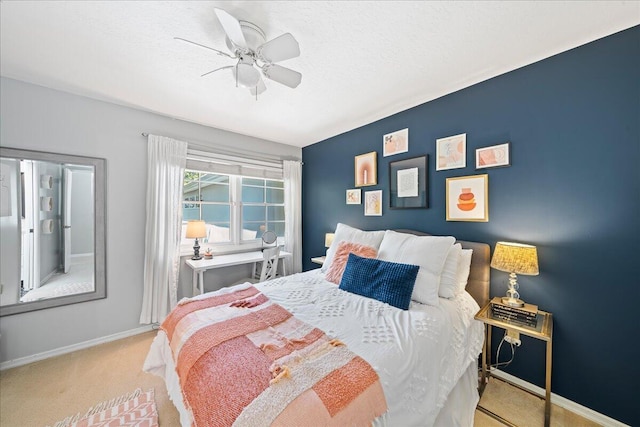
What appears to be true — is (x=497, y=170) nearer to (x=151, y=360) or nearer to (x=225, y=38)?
(x=225, y=38)

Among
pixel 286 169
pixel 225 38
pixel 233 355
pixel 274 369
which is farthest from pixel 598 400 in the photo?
pixel 286 169

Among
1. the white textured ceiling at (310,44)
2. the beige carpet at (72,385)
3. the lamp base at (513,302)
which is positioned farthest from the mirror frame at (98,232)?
the lamp base at (513,302)

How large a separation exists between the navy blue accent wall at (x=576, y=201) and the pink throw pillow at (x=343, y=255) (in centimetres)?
90

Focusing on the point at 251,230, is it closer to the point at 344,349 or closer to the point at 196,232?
the point at 196,232

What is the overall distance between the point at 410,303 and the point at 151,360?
74.5 inches

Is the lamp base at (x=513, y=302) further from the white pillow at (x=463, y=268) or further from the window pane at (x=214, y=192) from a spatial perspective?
the window pane at (x=214, y=192)

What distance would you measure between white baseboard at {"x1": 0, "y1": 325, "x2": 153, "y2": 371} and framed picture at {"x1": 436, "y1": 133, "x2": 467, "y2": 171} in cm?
370

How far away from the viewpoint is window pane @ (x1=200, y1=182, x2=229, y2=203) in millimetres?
3336

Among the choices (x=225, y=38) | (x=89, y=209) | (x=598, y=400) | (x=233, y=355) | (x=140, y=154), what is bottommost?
(x=598, y=400)

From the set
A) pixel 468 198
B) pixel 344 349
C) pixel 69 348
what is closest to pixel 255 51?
pixel 344 349

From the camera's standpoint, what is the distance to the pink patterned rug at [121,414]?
1526 millimetres

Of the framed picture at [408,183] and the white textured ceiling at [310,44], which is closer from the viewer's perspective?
the white textured ceiling at [310,44]

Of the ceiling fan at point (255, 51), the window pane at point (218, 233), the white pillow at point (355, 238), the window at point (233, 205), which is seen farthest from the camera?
the window pane at point (218, 233)

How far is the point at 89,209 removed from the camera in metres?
2.42
